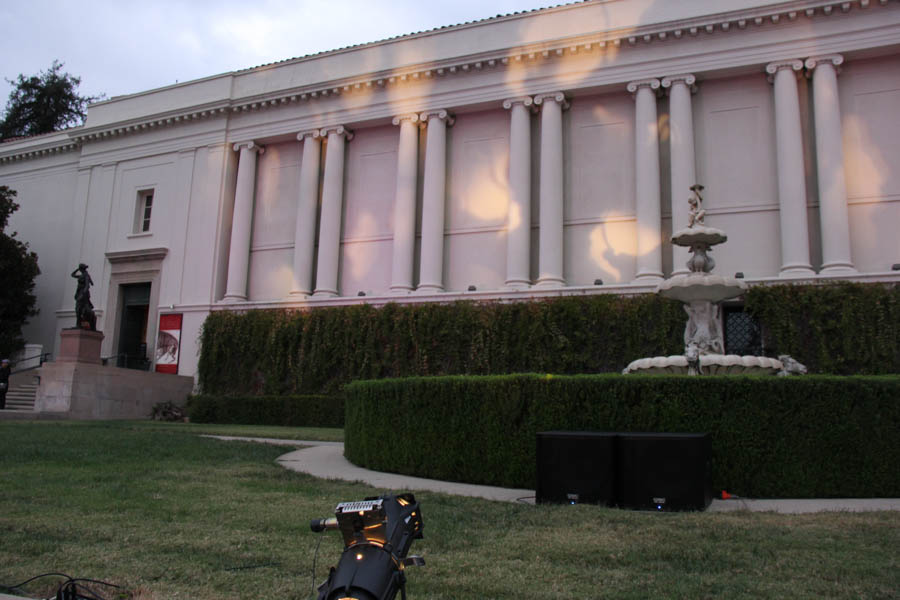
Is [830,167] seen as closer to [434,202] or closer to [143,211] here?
[434,202]

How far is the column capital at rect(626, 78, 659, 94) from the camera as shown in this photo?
1063 inches

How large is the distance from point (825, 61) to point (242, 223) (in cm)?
2515

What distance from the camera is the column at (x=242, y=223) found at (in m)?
32.5

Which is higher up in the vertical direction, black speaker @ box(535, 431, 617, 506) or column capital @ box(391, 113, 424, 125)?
column capital @ box(391, 113, 424, 125)

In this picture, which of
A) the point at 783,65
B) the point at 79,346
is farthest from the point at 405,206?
the point at 783,65

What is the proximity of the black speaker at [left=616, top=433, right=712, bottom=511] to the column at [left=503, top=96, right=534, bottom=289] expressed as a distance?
63.5 feet

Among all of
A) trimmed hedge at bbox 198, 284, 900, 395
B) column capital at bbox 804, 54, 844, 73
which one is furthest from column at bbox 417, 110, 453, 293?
column capital at bbox 804, 54, 844, 73

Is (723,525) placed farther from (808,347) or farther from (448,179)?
(448,179)

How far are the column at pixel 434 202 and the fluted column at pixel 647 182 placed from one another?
798cm

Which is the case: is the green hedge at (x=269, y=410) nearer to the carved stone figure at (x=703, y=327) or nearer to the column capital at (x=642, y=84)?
the carved stone figure at (x=703, y=327)

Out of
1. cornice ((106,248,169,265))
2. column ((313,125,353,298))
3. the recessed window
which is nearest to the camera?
column ((313,125,353,298))

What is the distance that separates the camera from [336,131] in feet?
105

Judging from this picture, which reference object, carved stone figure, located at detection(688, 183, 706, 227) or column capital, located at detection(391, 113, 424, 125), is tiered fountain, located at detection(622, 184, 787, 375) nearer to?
carved stone figure, located at detection(688, 183, 706, 227)

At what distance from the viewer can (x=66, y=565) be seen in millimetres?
4984
